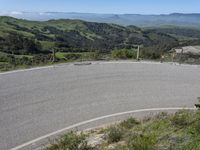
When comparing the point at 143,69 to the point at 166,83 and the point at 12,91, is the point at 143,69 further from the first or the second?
the point at 12,91

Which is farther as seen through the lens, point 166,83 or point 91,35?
point 91,35

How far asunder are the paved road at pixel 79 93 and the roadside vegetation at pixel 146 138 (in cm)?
146

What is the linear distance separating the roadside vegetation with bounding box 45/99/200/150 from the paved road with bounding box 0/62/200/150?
146 centimetres

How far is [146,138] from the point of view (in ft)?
20.6

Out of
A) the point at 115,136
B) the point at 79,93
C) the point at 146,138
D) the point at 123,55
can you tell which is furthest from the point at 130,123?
the point at 123,55

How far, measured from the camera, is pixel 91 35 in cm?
18062

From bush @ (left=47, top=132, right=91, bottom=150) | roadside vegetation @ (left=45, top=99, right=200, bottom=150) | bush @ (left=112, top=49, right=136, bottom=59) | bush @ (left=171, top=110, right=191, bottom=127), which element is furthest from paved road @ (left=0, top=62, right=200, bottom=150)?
Result: bush @ (left=171, top=110, right=191, bottom=127)

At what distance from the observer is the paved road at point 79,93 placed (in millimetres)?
9539

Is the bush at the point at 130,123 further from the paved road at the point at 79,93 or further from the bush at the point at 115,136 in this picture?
the paved road at the point at 79,93

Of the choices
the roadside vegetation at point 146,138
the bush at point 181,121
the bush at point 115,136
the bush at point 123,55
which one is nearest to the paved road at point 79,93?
the roadside vegetation at point 146,138

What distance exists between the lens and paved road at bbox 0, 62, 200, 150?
954 centimetres

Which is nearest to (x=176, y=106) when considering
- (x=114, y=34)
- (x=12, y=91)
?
(x=12, y=91)

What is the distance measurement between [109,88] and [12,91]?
3.34 meters

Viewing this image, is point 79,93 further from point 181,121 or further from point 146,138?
point 146,138
